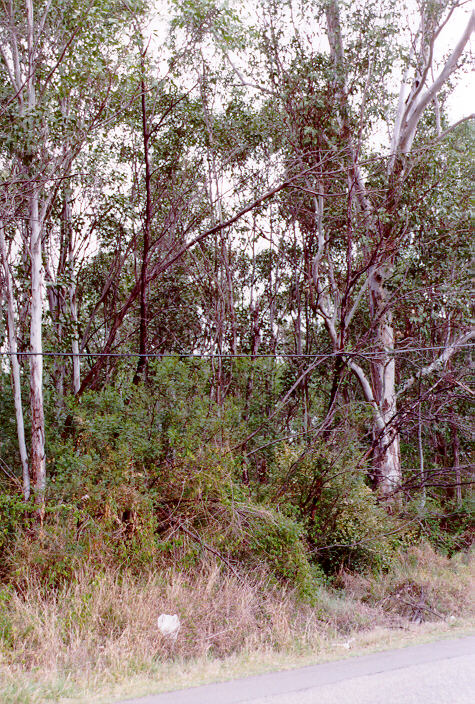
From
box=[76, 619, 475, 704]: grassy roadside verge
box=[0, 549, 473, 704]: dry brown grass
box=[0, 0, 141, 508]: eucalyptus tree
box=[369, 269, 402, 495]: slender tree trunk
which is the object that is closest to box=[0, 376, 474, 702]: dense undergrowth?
box=[0, 549, 473, 704]: dry brown grass

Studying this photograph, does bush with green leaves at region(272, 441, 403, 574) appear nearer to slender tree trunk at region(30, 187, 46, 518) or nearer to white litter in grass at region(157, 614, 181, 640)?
white litter in grass at region(157, 614, 181, 640)

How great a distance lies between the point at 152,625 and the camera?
22.5ft

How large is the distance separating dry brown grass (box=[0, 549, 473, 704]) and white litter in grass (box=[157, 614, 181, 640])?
7 cm

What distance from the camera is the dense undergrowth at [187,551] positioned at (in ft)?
22.0

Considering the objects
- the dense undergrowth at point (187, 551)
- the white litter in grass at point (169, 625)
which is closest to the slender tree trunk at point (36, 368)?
the dense undergrowth at point (187, 551)

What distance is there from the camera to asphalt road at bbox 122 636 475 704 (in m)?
5.09

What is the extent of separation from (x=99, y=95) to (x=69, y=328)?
4.00 metres

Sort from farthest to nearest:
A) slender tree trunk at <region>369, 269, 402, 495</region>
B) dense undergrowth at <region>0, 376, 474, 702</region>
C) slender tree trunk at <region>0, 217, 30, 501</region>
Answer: slender tree trunk at <region>369, 269, 402, 495</region>
slender tree trunk at <region>0, 217, 30, 501</region>
dense undergrowth at <region>0, 376, 474, 702</region>

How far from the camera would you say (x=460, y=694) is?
5.18m

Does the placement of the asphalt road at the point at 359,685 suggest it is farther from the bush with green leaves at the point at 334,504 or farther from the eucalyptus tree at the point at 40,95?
the bush with green leaves at the point at 334,504

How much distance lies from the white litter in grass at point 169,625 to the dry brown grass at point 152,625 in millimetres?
66

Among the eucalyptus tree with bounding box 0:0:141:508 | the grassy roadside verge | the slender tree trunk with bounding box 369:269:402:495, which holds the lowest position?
the grassy roadside verge

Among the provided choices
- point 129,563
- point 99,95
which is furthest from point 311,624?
point 99,95

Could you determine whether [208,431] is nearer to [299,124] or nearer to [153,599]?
[153,599]
